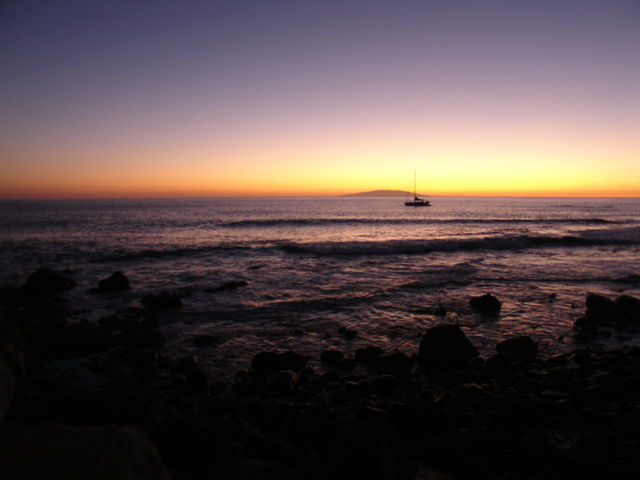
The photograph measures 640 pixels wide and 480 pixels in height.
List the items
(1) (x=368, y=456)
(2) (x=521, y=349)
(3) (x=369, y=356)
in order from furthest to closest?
(2) (x=521, y=349), (3) (x=369, y=356), (1) (x=368, y=456)

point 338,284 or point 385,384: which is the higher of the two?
point 385,384

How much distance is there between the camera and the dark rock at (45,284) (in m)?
12.2

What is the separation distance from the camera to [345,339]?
8.44 metres

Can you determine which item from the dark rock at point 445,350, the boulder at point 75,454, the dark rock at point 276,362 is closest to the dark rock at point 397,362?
the dark rock at point 445,350

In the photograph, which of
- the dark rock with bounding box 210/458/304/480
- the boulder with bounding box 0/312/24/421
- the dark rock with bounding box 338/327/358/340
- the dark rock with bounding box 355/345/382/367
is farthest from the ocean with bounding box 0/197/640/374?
the dark rock with bounding box 210/458/304/480

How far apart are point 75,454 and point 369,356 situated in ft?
17.9

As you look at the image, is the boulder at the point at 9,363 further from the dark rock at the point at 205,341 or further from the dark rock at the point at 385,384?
the dark rock at the point at 385,384

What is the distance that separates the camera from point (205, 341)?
7965 millimetres

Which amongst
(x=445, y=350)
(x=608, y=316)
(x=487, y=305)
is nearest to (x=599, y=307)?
(x=608, y=316)

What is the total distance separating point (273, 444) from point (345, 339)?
180 inches

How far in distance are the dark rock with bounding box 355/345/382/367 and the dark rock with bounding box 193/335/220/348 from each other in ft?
11.3

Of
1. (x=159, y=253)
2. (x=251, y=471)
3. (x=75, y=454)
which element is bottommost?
(x=159, y=253)

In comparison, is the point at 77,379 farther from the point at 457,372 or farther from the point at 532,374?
the point at 532,374

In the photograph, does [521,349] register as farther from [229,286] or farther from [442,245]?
[442,245]
